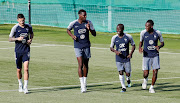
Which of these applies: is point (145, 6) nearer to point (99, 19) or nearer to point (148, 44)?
point (99, 19)

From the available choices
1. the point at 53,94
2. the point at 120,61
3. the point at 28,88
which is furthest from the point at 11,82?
the point at 120,61

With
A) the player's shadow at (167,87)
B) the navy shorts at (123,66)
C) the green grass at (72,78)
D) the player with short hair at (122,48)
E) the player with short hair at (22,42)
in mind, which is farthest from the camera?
the player's shadow at (167,87)

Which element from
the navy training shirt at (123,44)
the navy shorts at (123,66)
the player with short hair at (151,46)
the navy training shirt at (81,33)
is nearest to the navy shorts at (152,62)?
the player with short hair at (151,46)

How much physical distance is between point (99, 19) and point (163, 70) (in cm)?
1833

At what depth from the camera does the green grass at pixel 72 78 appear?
12.8 meters

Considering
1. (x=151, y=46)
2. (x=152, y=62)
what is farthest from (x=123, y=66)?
(x=151, y=46)

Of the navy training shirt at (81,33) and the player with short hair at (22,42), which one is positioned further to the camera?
the navy training shirt at (81,33)

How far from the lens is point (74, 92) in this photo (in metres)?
13.7

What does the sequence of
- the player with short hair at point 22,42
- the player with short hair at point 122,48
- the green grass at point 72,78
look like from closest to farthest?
the green grass at point 72,78 < the player with short hair at point 22,42 < the player with short hair at point 122,48

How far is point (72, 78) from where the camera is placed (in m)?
16.2

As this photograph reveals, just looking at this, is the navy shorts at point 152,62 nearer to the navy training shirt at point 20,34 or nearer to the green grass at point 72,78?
the green grass at point 72,78

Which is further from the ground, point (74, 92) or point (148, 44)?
point (148, 44)

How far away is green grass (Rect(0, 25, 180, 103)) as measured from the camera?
12797 millimetres

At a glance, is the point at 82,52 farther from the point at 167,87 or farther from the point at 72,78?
the point at 167,87
